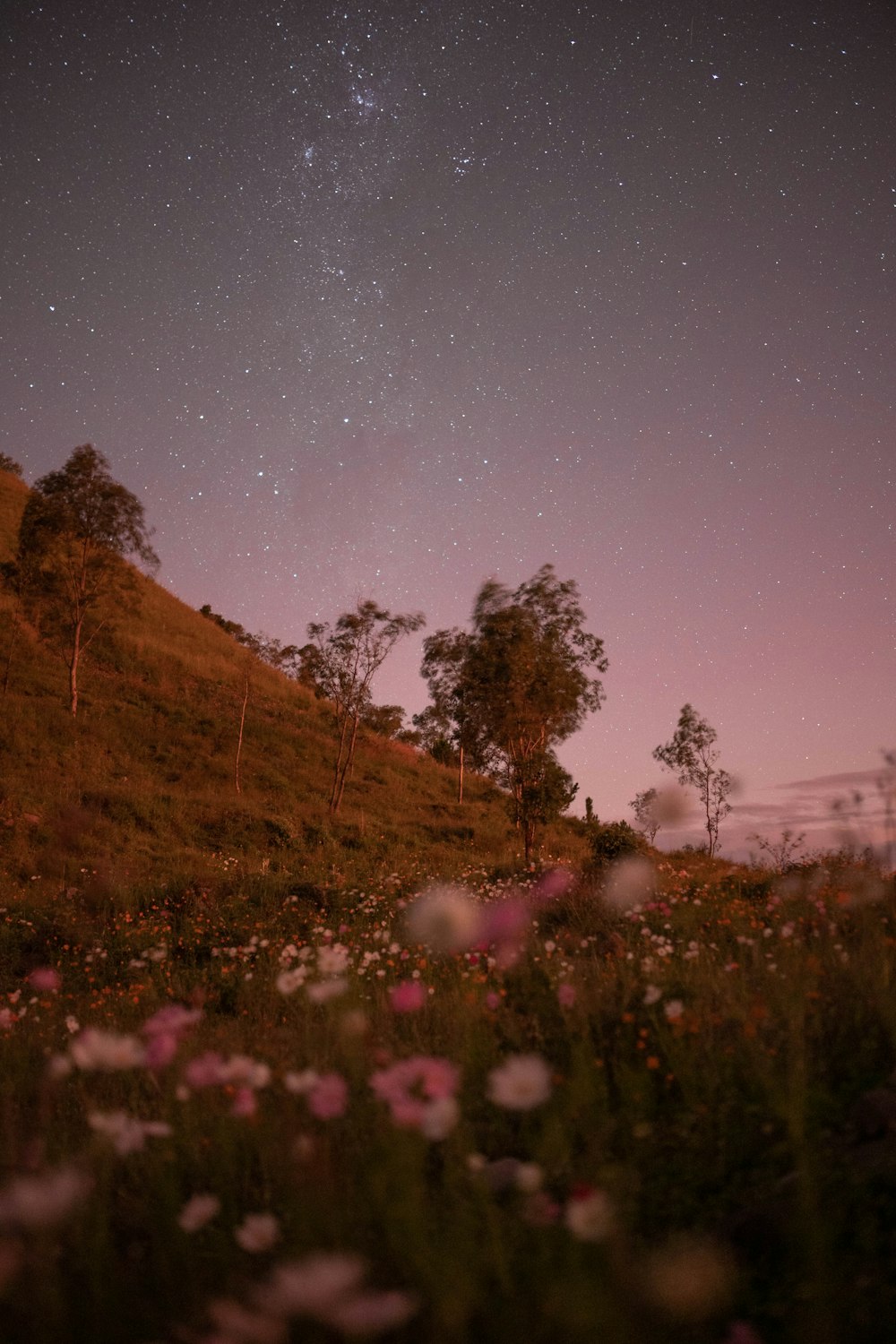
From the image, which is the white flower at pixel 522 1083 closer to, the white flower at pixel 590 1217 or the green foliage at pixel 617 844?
the white flower at pixel 590 1217

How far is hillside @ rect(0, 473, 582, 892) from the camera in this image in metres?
17.7

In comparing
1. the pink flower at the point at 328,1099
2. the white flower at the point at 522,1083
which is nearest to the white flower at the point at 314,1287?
the pink flower at the point at 328,1099

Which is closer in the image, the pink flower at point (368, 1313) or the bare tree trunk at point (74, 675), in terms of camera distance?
the pink flower at point (368, 1313)

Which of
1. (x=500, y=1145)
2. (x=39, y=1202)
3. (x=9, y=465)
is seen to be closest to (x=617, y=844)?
(x=500, y=1145)

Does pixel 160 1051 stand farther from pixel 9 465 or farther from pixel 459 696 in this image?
pixel 9 465

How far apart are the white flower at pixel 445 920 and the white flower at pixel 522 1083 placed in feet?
13.8

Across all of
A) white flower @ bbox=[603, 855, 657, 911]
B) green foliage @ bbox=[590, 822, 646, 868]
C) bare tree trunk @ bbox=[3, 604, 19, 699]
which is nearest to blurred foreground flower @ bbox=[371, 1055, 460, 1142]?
white flower @ bbox=[603, 855, 657, 911]

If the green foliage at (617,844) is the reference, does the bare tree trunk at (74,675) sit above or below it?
above

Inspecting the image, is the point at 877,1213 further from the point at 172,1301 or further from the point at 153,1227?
the point at 153,1227

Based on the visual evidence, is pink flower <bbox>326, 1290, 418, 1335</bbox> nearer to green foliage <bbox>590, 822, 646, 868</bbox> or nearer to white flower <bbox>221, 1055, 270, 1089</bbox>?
white flower <bbox>221, 1055, 270, 1089</bbox>

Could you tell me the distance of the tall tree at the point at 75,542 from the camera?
2839cm

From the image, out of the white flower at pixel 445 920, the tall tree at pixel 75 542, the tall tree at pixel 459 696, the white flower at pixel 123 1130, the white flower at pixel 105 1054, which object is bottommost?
the white flower at pixel 445 920

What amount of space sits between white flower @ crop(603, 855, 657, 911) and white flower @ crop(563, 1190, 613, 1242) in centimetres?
518

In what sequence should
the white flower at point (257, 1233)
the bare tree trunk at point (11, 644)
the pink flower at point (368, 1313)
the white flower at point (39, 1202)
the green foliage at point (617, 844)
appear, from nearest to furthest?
the pink flower at point (368, 1313) → the white flower at point (39, 1202) → the white flower at point (257, 1233) → the green foliage at point (617, 844) → the bare tree trunk at point (11, 644)
